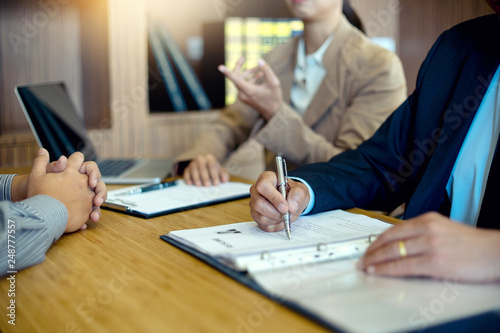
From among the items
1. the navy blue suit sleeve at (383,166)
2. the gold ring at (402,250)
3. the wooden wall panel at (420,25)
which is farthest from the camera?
the wooden wall panel at (420,25)

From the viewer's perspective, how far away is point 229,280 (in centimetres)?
66

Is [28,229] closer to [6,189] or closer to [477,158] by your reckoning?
[6,189]

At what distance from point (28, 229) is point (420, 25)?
9.97 feet

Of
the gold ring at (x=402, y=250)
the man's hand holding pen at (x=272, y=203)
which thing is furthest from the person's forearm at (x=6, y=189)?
the gold ring at (x=402, y=250)

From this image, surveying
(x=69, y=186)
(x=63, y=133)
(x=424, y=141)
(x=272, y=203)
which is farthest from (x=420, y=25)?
(x=69, y=186)

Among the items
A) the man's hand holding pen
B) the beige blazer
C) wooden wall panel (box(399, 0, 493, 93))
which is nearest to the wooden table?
the man's hand holding pen

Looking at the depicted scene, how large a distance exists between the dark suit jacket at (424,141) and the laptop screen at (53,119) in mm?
725

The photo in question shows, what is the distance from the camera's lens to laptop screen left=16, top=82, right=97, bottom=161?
1326 mm

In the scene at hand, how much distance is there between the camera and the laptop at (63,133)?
1.34 m

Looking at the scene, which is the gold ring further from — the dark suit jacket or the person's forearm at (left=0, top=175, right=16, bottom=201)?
the person's forearm at (left=0, top=175, right=16, bottom=201)

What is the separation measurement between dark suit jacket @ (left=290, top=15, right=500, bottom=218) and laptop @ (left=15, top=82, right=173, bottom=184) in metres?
0.58

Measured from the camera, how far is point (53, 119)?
4.83 ft

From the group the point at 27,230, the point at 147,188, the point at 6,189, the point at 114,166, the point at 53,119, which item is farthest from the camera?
the point at 114,166

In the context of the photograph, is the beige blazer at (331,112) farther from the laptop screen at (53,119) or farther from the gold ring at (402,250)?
the gold ring at (402,250)
